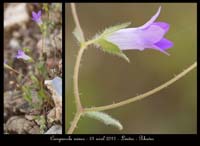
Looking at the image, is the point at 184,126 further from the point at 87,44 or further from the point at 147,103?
the point at 87,44

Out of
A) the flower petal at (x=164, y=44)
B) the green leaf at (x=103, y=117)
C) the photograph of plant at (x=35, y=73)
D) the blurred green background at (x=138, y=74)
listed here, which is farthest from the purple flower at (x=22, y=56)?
the flower petal at (x=164, y=44)

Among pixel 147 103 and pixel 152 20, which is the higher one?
pixel 152 20

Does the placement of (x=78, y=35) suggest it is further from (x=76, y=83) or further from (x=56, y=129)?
(x=56, y=129)

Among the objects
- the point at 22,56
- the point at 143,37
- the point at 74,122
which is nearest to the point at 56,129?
the point at 74,122

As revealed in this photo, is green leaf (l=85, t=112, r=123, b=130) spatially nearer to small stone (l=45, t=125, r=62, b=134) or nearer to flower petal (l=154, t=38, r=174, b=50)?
small stone (l=45, t=125, r=62, b=134)

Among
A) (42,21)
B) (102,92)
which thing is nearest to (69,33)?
(42,21)

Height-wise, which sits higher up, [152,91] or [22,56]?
[22,56]
